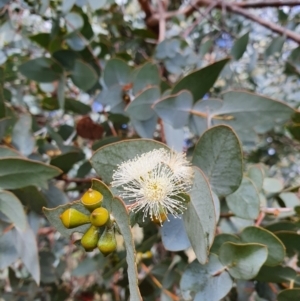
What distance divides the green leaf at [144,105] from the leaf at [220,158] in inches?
9.0

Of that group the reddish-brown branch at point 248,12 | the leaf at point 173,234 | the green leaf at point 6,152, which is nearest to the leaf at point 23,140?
the green leaf at point 6,152

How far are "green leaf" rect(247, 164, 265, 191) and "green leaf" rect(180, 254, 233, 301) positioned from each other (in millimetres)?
168

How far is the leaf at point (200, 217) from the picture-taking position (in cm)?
40

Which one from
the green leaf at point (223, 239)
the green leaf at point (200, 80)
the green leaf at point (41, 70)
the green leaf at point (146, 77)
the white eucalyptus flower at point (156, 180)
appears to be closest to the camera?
the white eucalyptus flower at point (156, 180)

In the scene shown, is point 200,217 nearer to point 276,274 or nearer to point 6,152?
point 276,274

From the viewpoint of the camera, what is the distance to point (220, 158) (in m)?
0.46

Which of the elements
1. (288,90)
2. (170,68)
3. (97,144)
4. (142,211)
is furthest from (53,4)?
(288,90)

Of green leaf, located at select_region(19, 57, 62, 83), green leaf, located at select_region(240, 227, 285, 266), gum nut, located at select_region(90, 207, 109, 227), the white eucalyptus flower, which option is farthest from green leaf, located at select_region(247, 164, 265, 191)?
green leaf, located at select_region(19, 57, 62, 83)

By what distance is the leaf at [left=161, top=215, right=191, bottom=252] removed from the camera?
1.57 feet

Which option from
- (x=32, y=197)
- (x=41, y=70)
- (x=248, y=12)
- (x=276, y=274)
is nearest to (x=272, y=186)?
(x=276, y=274)

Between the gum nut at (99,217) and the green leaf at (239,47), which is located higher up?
the gum nut at (99,217)

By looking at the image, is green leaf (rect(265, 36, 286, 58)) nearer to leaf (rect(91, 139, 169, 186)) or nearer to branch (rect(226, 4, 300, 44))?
branch (rect(226, 4, 300, 44))

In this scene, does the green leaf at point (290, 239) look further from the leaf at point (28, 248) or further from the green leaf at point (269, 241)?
the leaf at point (28, 248)

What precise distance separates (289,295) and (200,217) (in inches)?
7.2
